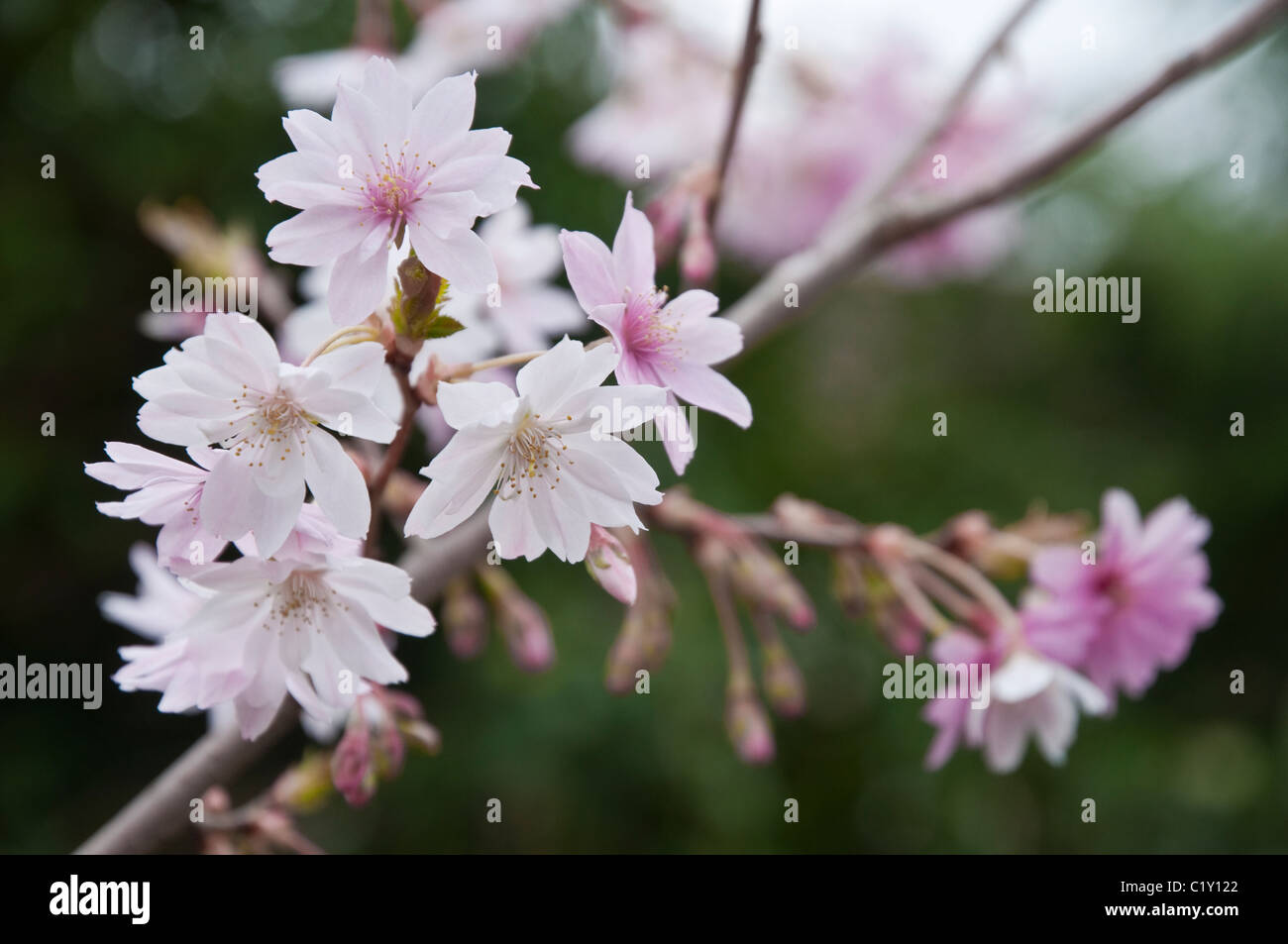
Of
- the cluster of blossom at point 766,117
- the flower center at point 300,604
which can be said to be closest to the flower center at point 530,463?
the flower center at point 300,604

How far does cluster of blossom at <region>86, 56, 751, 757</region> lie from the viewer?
0.42 m

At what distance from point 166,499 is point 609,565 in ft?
0.66

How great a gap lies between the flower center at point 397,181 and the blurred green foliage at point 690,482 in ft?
5.94

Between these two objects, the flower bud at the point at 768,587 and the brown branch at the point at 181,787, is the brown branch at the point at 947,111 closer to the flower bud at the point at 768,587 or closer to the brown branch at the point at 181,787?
the flower bud at the point at 768,587

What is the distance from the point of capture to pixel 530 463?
1.52 ft

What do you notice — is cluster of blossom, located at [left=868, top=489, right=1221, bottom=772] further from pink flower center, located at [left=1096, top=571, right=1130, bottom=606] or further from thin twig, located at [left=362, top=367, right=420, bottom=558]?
thin twig, located at [left=362, top=367, right=420, bottom=558]

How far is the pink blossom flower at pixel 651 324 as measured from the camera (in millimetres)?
440

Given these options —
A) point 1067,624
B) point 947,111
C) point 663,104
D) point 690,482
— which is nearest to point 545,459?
point 1067,624

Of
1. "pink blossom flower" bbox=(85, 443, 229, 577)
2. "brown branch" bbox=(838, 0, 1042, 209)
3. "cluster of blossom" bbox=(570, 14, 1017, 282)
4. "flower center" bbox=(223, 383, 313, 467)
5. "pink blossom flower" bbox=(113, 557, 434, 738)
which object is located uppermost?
"cluster of blossom" bbox=(570, 14, 1017, 282)

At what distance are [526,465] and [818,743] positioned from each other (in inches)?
85.5

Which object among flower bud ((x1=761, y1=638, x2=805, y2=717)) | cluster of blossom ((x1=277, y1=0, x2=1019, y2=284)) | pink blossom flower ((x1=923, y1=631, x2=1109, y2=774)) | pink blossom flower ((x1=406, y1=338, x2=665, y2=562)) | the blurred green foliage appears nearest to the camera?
pink blossom flower ((x1=406, y1=338, x2=665, y2=562))

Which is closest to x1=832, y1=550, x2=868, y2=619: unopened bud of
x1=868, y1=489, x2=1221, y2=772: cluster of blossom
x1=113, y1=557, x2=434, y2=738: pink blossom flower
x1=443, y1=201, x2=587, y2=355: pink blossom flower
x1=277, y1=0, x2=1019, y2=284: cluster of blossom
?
x1=868, y1=489, x2=1221, y2=772: cluster of blossom

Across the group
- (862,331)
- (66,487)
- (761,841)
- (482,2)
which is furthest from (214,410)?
(862,331)

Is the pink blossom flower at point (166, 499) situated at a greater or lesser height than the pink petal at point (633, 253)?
lesser
